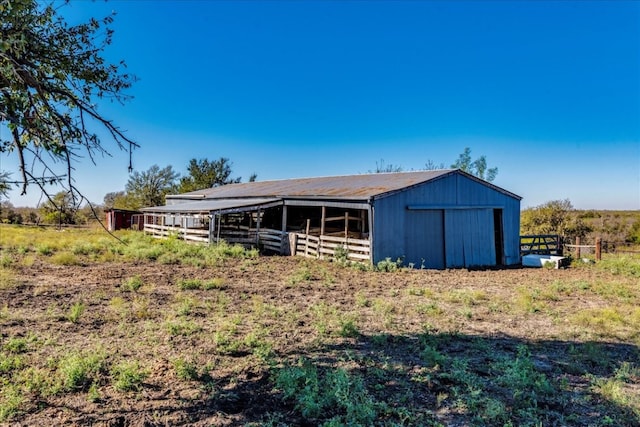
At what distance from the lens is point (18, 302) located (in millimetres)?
8281

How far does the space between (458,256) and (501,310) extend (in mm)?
8286

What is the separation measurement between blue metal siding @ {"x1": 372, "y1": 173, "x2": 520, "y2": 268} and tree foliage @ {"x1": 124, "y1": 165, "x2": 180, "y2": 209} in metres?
36.3

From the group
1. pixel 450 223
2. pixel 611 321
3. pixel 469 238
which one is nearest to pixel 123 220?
pixel 450 223

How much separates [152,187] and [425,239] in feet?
126

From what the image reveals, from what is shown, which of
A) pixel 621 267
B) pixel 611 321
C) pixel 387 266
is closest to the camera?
pixel 611 321

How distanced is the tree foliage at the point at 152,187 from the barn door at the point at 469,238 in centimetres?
3680

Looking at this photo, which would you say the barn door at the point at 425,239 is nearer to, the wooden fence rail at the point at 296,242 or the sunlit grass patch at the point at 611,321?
the wooden fence rail at the point at 296,242

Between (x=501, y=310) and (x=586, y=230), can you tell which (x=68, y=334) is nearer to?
(x=501, y=310)

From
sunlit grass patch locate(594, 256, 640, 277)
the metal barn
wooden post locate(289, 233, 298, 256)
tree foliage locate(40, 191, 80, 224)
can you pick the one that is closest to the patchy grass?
tree foliage locate(40, 191, 80, 224)

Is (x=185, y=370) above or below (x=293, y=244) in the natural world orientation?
below

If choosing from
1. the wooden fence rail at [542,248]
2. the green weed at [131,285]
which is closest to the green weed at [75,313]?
the green weed at [131,285]

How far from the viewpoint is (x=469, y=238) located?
55.9 ft

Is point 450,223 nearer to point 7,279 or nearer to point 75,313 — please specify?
point 75,313

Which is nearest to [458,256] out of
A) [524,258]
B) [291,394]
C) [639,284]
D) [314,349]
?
[524,258]
